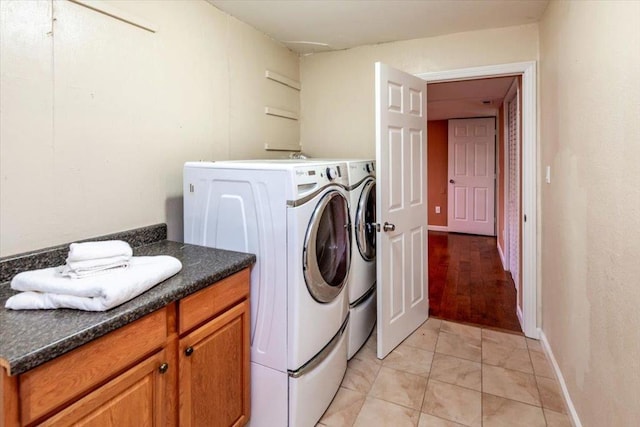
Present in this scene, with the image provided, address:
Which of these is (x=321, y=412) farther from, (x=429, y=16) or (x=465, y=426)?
(x=429, y=16)

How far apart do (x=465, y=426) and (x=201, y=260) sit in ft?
4.78

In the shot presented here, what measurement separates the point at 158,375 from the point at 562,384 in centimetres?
198

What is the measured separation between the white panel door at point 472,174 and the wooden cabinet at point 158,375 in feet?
→ 19.0

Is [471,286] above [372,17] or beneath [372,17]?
beneath

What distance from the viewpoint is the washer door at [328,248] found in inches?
65.1

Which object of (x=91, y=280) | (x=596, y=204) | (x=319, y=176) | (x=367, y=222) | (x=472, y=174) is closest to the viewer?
(x=91, y=280)

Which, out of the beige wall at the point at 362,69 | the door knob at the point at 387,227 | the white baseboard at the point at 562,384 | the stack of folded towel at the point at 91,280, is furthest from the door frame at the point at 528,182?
the stack of folded towel at the point at 91,280

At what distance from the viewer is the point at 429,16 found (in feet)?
7.83

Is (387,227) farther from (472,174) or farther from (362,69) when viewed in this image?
(472,174)

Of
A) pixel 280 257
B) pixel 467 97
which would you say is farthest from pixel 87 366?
pixel 467 97

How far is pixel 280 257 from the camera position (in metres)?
1.60

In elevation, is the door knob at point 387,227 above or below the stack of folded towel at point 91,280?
above

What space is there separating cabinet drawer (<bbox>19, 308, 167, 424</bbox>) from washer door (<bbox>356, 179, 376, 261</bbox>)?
1.36m

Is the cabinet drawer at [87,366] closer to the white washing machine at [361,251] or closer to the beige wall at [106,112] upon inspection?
the beige wall at [106,112]
